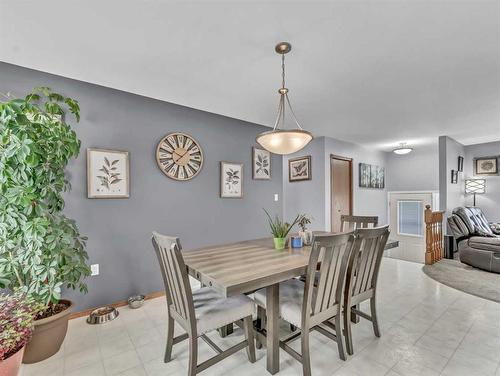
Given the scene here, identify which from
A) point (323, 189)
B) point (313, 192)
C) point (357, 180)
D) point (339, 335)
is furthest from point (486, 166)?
point (339, 335)

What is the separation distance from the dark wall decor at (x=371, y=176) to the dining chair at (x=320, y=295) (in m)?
4.48

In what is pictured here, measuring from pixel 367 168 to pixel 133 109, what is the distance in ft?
16.9

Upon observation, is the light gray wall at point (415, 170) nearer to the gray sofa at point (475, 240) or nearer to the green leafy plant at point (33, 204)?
the gray sofa at point (475, 240)

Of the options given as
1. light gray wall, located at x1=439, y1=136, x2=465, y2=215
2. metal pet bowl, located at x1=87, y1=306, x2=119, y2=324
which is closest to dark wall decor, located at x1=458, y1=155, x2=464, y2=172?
light gray wall, located at x1=439, y1=136, x2=465, y2=215

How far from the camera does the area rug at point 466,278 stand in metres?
3.06

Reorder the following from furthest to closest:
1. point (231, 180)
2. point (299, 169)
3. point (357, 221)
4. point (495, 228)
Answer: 1. point (299, 169)
2. point (495, 228)
3. point (231, 180)
4. point (357, 221)

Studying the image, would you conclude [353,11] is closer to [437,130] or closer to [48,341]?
[48,341]

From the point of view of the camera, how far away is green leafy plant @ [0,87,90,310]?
5.41 ft

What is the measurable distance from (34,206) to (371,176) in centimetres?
618

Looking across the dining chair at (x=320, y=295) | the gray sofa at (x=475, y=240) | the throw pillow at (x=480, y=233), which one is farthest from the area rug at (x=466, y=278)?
the dining chair at (x=320, y=295)

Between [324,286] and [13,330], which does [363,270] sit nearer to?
[324,286]

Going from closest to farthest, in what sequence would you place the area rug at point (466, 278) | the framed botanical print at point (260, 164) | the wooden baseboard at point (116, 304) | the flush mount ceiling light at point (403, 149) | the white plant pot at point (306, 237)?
the white plant pot at point (306, 237), the wooden baseboard at point (116, 304), the area rug at point (466, 278), the framed botanical print at point (260, 164), the flush mount ceiling light at point (403, 149)

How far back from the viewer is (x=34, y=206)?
5.80 ft

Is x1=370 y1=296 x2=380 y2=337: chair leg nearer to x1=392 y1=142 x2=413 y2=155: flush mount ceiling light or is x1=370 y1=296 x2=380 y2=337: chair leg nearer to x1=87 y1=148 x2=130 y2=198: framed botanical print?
x1=87 y1=148 x2=130 y2=198: framed botanical print
